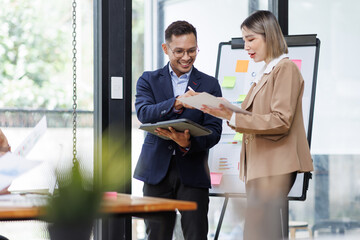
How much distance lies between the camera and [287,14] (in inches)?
157

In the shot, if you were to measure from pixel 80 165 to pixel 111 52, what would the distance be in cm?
257

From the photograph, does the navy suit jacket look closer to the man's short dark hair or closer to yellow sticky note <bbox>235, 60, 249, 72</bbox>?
the man's short dark hair

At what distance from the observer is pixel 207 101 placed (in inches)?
93.6

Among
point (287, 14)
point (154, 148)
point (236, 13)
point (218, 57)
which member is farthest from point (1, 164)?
point (287, 14)

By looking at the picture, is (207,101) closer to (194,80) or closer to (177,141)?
(177,141)

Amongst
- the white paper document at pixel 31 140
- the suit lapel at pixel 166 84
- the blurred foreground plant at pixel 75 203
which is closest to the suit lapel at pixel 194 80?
the suit lapel at pixel 166 84

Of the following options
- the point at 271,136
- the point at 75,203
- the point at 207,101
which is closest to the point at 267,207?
the point at 271,136

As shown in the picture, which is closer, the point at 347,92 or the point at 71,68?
the point at 71,68

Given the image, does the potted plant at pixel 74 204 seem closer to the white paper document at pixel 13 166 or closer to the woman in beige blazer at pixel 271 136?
the white paper document at pixel 13 166

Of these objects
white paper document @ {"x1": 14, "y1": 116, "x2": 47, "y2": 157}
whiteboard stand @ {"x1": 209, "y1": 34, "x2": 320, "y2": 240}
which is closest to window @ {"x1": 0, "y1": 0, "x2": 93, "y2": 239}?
whiteboard stand @ {"x1": 209, "y1": 34, "x2": 320, "y2": 240}

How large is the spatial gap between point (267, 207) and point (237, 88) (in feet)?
4.01

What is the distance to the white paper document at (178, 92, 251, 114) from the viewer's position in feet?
7.72

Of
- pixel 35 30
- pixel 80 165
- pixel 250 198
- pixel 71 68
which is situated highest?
pixel 35 30

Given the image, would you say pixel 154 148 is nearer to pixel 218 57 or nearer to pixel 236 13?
pixel 218 57
